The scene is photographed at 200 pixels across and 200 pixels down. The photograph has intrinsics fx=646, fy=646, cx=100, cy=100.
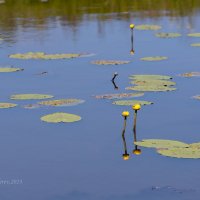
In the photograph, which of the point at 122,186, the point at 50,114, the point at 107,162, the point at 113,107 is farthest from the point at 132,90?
the point at 122,186

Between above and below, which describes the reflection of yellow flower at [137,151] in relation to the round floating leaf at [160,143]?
below

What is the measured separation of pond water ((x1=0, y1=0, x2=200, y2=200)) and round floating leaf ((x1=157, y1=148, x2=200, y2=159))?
9 centimetres

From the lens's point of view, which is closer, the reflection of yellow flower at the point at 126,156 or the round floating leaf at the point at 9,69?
the reflection of yellow flower at the point at 126,156

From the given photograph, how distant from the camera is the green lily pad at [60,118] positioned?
8.54m

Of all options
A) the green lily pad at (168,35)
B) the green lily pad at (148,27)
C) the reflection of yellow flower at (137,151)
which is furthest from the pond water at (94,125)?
the green lily pad at (148,27)

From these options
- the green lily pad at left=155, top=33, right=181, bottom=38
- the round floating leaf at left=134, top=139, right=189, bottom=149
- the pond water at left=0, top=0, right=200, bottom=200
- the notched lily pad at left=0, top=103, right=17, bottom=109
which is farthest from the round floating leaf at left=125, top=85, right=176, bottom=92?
the green lily pad at left=155, top=33, right=181, bottom=38

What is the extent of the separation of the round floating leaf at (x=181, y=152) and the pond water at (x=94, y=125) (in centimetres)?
9

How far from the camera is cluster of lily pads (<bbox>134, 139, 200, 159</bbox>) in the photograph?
7.10 metres

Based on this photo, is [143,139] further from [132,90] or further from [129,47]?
[129,47]

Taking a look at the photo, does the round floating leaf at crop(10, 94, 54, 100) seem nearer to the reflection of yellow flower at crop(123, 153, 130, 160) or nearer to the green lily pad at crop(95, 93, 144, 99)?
the green lily pad at crop(95, 93, 144, 99)

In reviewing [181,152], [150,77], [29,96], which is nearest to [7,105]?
[29,96]

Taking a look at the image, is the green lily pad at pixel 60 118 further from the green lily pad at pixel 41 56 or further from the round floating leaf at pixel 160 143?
the green lily pad at pixel 41 56

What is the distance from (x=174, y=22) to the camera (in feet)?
59.6

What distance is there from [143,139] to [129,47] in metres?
6.77
